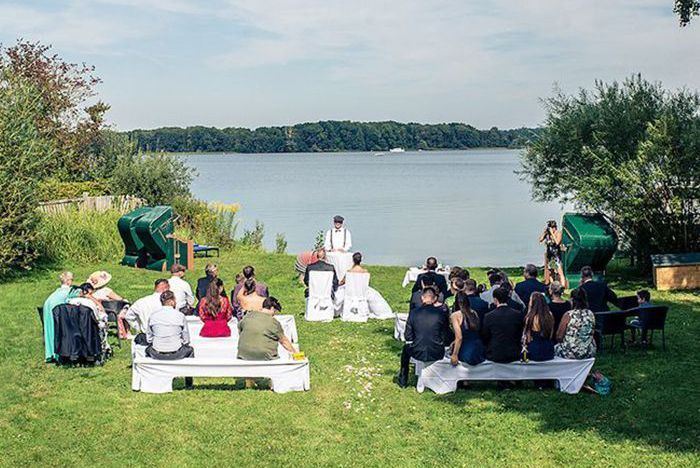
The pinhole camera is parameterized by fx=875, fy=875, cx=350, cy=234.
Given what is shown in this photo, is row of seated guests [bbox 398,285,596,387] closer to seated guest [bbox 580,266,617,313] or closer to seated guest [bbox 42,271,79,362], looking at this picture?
seated guest [bbox 580,266,617,313]

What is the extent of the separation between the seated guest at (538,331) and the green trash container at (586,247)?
348 inches

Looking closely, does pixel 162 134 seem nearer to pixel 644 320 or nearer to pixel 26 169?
pixel 26 169

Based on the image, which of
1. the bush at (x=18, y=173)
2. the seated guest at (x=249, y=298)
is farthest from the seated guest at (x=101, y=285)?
the bush at (x=18, y=173)

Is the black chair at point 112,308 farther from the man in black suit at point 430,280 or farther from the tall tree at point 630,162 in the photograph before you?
the tall tree at point 630,162

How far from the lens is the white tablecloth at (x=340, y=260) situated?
701 inches

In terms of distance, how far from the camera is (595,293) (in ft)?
42.2

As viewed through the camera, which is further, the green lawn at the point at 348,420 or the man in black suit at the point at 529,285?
the man in black suit at the point at 529,285

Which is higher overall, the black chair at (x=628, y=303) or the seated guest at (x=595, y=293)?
the seated guest at (x=595, y=293)

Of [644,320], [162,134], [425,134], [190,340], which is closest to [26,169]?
[190,340]

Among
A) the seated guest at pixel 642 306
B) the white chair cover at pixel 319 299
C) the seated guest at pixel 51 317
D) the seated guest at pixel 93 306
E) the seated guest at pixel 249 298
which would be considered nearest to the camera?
the seated guest at pixel 93 306

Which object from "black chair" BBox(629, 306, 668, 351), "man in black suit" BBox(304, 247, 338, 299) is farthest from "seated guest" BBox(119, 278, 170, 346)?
"black chair" BBox(629, 306, 668, 351)

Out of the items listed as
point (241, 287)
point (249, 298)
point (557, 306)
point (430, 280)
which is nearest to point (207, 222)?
point (241, 287)

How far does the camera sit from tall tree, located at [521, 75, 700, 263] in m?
18.9

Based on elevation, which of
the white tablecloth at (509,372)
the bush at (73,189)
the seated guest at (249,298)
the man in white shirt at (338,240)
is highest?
the bush at (73,189)
